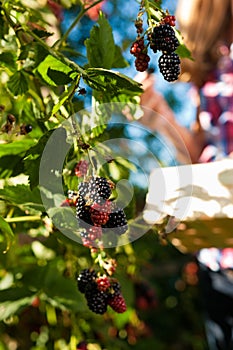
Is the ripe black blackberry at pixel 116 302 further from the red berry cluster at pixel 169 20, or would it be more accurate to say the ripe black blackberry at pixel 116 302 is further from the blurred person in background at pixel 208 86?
the blurred person in background at pixel 208 86

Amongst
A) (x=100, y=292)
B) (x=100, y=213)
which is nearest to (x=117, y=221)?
(x=100, y=213)

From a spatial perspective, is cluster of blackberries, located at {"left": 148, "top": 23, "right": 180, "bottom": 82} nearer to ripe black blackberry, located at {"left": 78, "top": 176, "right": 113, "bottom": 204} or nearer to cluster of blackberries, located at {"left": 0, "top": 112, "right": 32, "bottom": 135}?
ripe black blackberry, located at {"left": 78, "top": 176, "right": 113, "bottom": 204}

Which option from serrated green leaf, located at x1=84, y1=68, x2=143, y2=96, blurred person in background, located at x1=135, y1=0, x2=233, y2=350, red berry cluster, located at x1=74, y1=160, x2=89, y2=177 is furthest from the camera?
blurred person in background, located at x1=135, y1=0, x2=233, y2=350

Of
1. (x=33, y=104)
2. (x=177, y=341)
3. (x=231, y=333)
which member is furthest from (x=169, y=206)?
(x=177, y=341)

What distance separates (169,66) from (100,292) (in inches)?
10.2

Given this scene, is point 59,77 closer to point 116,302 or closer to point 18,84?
point 18,84

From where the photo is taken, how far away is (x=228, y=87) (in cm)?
211

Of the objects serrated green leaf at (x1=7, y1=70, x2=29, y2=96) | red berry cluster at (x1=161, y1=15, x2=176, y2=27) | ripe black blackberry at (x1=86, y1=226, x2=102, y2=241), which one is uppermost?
red berry cluster at (x1=161, y1=15, x2=176, y2=27)

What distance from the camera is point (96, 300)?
65cm

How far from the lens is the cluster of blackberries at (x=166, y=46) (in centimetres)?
52

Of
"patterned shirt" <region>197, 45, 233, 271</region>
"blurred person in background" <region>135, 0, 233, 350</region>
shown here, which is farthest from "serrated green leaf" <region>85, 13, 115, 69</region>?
"patterned shirt" <region>197, 45, 233, 271</region>

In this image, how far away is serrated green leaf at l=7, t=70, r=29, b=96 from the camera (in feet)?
2.20

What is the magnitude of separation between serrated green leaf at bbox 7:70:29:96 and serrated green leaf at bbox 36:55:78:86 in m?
0.05

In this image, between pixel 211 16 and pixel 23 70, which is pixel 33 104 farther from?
pixel 211 16
